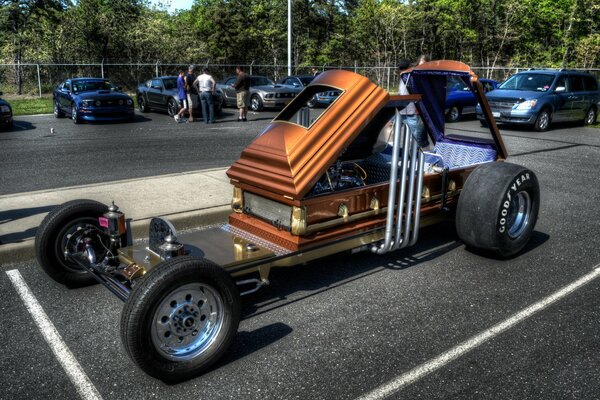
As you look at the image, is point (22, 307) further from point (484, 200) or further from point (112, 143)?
point (112, 143)

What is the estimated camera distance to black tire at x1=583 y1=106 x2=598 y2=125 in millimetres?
19094

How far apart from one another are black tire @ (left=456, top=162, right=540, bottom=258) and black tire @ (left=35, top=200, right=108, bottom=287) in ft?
11.6

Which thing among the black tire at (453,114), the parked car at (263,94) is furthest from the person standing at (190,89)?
the black tire at (453,114)

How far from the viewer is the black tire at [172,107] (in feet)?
63.2

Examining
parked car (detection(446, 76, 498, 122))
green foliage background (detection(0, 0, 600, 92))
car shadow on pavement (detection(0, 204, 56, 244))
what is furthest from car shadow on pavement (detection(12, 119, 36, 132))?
green foliage background (detection(0, 0, 600, 92))

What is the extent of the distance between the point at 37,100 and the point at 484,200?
24356 millimetres

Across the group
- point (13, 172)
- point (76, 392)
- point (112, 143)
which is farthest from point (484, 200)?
point (112, 143)

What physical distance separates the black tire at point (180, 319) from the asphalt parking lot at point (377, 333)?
0.54 ft

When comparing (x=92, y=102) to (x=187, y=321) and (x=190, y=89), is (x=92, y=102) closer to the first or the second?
(x=190, y=89)

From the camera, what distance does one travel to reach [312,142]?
15.3 feet

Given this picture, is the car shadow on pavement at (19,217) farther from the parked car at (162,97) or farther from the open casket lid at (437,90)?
the parked car at (162,97)

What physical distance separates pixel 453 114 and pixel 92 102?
12452 mm

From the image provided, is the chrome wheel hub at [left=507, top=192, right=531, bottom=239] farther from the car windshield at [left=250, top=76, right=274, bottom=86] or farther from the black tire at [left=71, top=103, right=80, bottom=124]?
the car windshield at [left=250, top=76, right=274, bottom=86]

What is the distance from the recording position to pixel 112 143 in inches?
516
